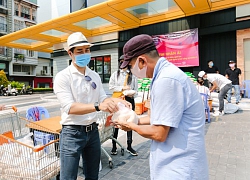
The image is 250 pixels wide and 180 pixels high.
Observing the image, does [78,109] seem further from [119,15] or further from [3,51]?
[3,51]

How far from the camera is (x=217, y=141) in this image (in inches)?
168

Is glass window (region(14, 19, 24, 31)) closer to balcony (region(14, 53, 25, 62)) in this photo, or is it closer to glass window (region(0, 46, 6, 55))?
balcony (region(14, 53, 25, 62))

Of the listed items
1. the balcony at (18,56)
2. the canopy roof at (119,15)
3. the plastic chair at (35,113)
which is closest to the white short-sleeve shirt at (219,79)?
the canopy roof at (119,15)

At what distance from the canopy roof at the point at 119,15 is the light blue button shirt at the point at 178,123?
8.51m

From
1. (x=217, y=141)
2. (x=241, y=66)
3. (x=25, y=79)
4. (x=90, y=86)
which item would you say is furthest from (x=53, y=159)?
(x=25, y=79)

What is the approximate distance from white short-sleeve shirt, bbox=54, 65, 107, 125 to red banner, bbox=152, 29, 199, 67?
923 cm

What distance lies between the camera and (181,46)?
10.4 metres

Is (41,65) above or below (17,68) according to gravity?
above

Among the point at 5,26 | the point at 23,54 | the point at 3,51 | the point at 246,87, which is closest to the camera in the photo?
the point at 246,87

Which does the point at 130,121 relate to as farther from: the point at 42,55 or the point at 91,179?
the point at 42,55

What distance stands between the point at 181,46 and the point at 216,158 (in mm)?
8021

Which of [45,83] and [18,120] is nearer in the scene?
[18,120]

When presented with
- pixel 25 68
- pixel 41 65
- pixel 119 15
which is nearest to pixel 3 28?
pixel 25 68

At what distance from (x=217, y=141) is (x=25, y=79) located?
34959 mm
